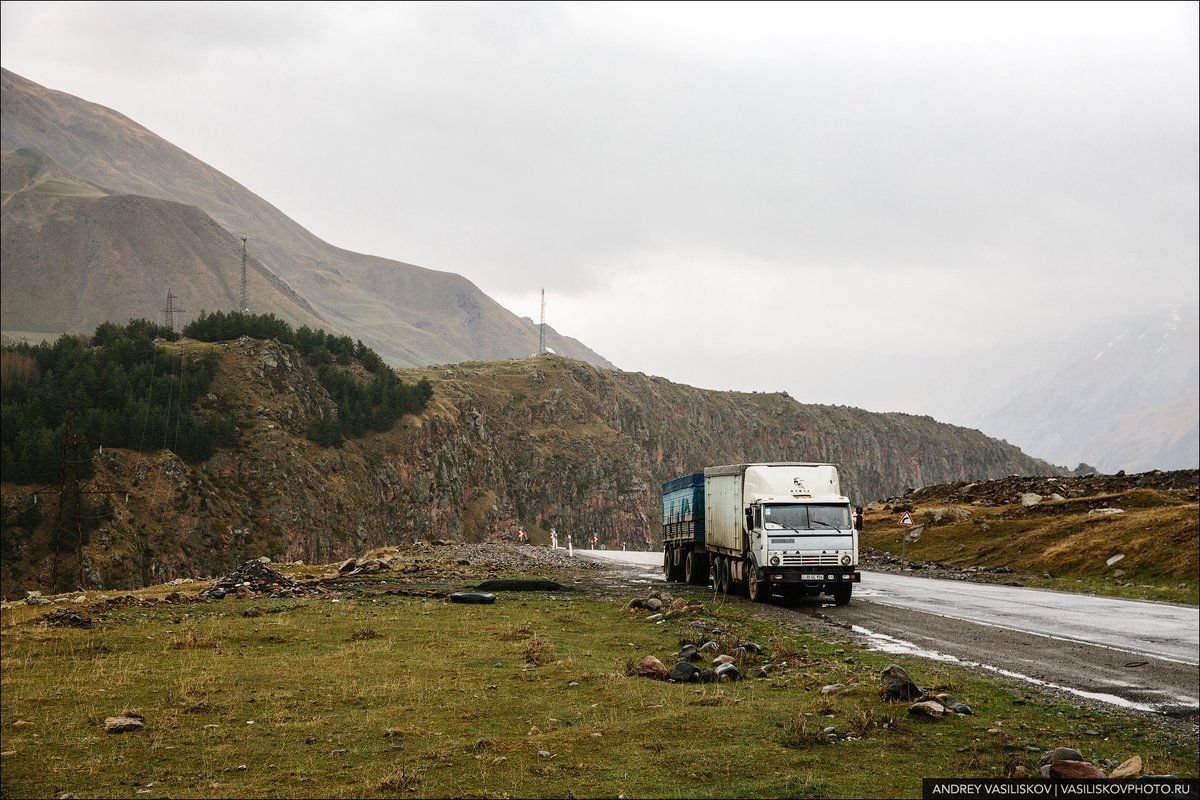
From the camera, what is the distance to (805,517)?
105ft

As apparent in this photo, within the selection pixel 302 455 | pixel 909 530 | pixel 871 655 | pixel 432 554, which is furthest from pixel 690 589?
pixel 302 455

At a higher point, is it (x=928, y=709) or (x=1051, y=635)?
(x=928, y=709)

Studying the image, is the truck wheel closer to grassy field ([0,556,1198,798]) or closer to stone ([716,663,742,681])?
grassy field ([0,556,1198,798])

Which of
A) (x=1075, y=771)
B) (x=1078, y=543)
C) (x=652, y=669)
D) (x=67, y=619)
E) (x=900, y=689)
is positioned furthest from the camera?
(x=1078, y=543)

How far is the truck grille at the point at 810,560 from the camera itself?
31.5m

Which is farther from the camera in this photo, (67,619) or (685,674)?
(67,619)

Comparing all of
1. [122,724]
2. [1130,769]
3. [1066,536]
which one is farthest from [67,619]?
[1066,536]

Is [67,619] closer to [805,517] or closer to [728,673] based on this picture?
[728,673]

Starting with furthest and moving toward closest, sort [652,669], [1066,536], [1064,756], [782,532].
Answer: [1066,536], [782,532], [652,669], [1064,756]

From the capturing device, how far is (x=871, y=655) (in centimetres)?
1980

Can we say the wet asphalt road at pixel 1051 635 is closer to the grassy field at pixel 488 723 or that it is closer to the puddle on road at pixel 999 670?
the puddle on road at pixel 999 670

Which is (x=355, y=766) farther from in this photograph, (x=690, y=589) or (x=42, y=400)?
(x=42, y=400)

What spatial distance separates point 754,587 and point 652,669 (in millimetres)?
16325

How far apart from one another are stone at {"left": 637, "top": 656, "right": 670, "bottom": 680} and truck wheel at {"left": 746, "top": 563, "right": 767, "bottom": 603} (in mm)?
15298
